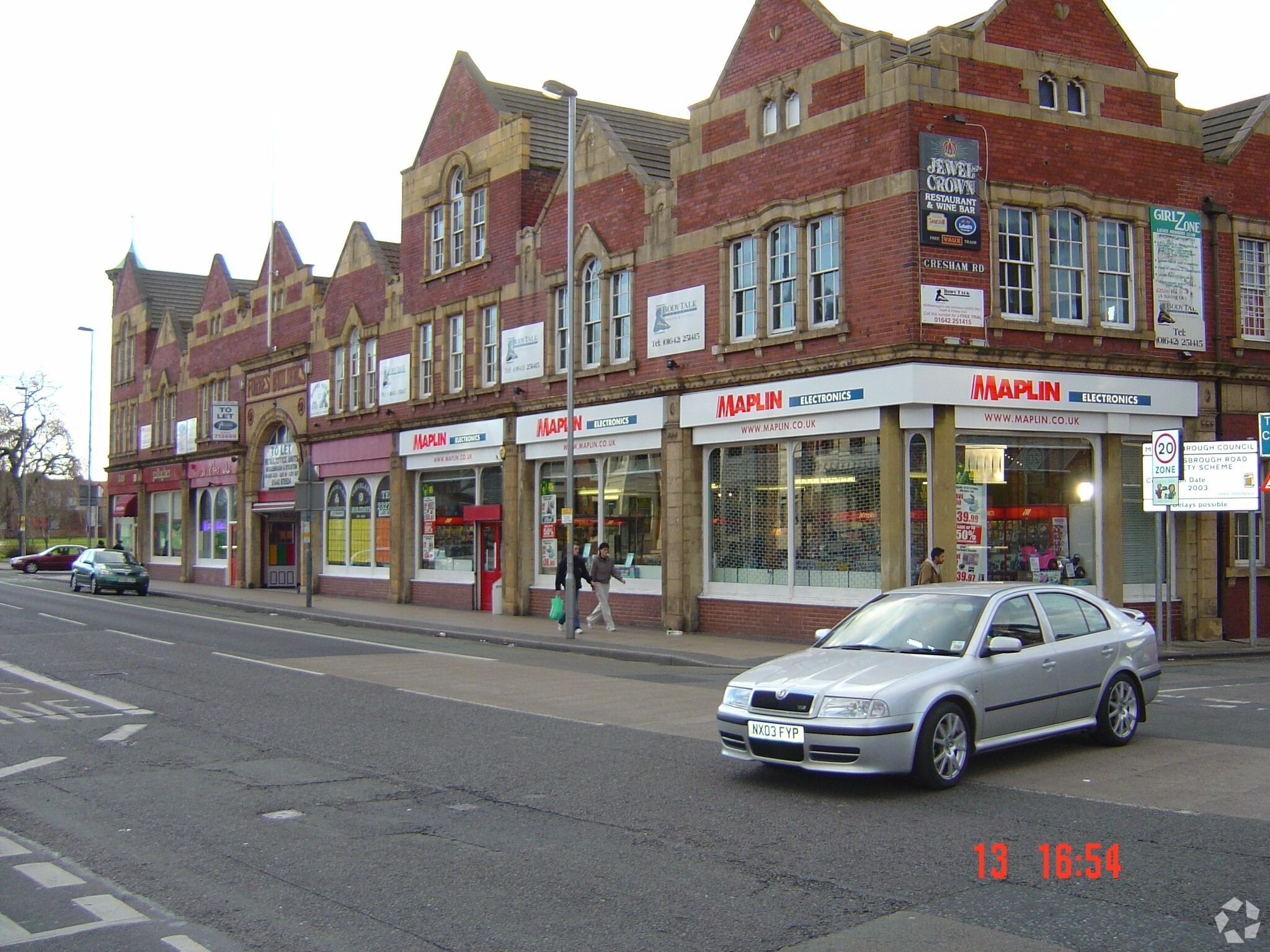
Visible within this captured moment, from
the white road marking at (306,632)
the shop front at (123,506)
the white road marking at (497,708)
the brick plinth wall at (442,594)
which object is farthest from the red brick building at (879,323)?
the shop front at (123,506)

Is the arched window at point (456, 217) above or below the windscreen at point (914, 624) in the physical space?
above

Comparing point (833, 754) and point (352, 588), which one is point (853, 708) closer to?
point (833, 754)

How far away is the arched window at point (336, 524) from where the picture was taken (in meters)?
36.3

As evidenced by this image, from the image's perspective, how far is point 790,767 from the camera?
9.16 meters

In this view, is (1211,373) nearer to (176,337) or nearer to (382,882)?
(382,882)

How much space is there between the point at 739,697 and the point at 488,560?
21089 mm

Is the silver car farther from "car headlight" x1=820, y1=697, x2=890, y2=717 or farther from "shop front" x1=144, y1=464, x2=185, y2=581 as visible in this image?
"shop front" x1=144, y1=464, x2=185, y2=581

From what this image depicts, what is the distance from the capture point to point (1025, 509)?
65.8 feet

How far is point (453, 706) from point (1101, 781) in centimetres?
725

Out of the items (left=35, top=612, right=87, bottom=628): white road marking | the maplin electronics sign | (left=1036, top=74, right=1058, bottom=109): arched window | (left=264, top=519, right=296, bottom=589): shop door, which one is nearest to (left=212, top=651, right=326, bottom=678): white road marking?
(left=35, top=612, right=87, bottom=628): white road marking

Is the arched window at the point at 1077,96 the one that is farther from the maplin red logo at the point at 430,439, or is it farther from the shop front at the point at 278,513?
the shop front at the point at 278,513

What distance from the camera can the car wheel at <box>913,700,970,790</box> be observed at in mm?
8438

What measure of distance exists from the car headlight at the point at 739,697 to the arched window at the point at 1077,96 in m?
15.8

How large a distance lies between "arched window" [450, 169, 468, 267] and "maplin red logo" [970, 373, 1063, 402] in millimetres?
16044
